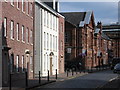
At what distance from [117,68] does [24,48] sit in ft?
55.2

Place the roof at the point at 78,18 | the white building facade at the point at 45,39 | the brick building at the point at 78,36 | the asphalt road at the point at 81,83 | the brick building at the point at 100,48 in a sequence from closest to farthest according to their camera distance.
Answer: the asphalt road at the point at 81,83, the white building facade at the point at 45,39, the brick building at the point at 78,36, the roof at the point at 78,18, the brick building at the point at 100,48

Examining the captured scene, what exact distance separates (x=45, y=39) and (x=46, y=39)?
66cm

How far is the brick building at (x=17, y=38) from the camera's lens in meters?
30.3

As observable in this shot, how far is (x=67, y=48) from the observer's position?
2749 inches

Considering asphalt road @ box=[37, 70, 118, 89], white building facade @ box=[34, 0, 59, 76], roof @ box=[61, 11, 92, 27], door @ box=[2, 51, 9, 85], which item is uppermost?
roof @ box=[61, 11, 92, 27]

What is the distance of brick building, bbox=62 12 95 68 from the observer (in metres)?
72.2

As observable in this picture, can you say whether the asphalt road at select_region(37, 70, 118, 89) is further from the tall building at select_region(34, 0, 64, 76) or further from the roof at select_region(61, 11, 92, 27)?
the roof at select_region(61, 11, 92, 27)

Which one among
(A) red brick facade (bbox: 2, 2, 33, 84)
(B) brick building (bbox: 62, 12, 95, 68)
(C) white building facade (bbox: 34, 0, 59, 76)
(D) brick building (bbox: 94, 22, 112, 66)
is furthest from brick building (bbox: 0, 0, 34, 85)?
(D) brick building (bbox: 94, 22, 112, 66)

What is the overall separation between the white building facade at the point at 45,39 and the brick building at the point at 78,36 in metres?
15.2

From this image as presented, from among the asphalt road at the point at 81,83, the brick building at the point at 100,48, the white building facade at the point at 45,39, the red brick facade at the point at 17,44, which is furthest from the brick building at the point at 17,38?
the brick building at the point at 100,48

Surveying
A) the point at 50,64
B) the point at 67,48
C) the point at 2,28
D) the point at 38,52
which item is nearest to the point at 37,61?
the point at 38,52

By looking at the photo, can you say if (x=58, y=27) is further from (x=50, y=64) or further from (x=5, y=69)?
(x=5, y=69)

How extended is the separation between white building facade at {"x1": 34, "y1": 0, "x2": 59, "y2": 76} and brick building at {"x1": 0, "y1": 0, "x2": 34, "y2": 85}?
204 inches

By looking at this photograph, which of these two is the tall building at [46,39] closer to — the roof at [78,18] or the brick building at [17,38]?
the brick building at [17,38]
